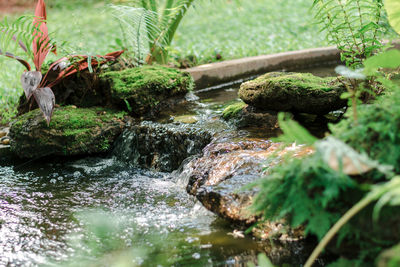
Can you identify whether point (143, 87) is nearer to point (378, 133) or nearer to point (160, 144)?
point (160, 144)

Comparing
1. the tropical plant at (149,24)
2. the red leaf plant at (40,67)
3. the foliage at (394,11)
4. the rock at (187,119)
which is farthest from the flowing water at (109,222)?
the tropical plant at (149,24)

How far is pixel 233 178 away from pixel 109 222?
36.5 inches

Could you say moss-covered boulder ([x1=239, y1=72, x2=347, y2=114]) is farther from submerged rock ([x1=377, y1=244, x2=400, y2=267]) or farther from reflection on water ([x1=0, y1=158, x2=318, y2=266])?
submerged rock ([x1=377, y1=244, x2=400, y2=267])

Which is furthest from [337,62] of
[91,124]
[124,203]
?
[124,203]

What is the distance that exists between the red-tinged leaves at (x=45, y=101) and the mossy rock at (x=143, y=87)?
29.3 inches

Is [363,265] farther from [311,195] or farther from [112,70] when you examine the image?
[112,70]

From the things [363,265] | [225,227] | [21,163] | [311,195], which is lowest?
[21,163]

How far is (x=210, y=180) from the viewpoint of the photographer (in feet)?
10.3

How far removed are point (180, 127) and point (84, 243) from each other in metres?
1.87

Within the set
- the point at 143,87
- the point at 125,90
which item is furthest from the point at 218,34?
the point at 125,90

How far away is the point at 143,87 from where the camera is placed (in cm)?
460

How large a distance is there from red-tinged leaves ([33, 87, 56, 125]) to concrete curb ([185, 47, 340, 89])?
2.31 meters

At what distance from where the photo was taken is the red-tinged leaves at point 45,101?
398 centimetres

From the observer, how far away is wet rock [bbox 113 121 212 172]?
157 inches
